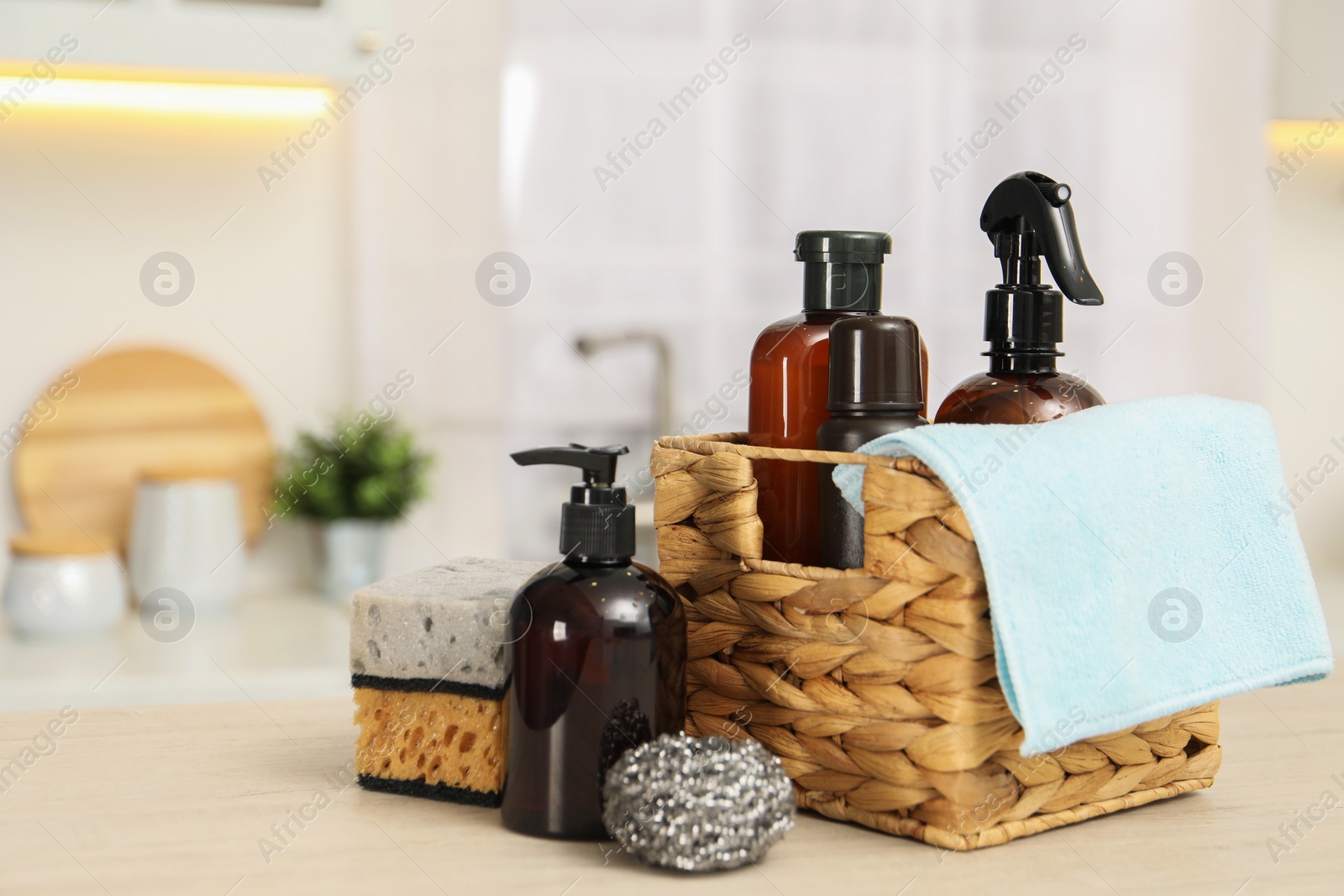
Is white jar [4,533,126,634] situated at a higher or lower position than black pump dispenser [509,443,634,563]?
lower

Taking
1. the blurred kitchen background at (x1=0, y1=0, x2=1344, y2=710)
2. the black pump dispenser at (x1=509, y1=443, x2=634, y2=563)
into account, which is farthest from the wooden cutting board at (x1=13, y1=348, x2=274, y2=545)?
the black pump dispenser at (x1=509, y1=443, x2=634, y2=563)

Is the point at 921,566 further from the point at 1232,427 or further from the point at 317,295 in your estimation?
the point at 317,295

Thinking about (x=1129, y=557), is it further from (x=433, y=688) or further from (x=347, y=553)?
(x=347, y=553)

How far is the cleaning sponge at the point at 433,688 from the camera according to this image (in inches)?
23.5

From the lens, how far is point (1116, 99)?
2.01 metres

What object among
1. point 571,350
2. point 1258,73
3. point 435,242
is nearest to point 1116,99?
point 1258,73

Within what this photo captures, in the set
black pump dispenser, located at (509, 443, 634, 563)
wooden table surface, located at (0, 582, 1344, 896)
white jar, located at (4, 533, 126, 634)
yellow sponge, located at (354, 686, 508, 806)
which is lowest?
white jar, located at (4, 533, 126, 634)

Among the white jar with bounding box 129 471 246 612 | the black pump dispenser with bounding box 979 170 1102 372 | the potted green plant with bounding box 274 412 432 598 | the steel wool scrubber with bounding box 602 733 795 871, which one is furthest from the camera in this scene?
the potted green plant with bounding box 274 412 432 598

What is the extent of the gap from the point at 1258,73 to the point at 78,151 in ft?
5.92

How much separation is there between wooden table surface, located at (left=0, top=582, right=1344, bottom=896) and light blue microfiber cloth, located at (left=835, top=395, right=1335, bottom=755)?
0.07 metres

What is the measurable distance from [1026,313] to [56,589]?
1280mm

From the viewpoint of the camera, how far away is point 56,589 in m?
1.49

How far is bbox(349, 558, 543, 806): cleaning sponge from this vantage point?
0.60 meters

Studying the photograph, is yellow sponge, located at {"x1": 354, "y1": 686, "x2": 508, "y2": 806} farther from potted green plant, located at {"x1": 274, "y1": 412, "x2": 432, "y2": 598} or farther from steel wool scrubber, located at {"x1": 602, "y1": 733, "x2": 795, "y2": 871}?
potted green plant, located at {"x1": 274, "y1": 412, "x2": 432, "y2": 598}
